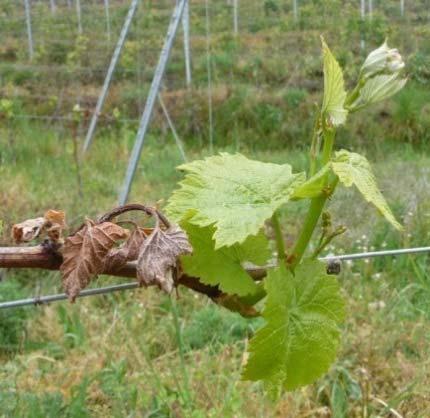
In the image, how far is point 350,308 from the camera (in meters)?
2.43

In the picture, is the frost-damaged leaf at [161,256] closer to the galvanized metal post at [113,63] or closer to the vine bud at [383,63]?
the vine bud at [383,63]

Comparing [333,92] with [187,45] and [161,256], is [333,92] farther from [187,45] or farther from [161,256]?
[187,45]

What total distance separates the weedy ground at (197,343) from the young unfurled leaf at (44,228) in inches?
29.4

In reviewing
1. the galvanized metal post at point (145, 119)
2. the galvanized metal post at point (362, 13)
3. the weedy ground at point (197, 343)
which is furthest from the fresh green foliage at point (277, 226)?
the galvanized metal post at point (362, 13)

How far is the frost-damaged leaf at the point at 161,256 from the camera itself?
46 cm

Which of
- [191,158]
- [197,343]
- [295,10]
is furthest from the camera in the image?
[295,10]

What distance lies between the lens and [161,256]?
47cm

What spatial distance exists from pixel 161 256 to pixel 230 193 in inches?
3.0

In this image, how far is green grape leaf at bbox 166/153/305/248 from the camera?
19.6 inches

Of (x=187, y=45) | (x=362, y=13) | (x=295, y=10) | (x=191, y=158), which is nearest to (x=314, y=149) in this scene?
(x=191, y=158)

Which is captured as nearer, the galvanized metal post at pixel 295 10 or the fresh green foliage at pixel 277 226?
the fresh green foliage at pixel 277 226

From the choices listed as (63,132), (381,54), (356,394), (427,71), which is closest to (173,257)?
(381,54)

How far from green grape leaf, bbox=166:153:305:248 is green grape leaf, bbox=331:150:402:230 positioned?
3 centimetres

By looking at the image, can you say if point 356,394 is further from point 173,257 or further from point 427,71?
point 427,71
